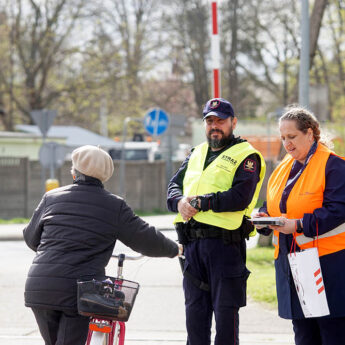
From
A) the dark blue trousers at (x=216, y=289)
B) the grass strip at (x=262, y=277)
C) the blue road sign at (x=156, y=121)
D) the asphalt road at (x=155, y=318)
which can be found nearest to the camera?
the dark blue trousers at (x=216, y=289)

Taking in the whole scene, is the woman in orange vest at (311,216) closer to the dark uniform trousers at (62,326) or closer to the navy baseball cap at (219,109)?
the navy baseball cap at (219,109)

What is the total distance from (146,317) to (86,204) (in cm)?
379

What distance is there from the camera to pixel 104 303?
4109mm

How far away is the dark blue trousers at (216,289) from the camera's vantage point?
4.95 m

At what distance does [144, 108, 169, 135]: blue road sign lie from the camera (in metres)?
21.0

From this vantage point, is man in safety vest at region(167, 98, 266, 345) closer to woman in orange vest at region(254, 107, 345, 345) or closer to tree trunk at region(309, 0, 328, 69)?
woman in orange vest at region(254, 107, 345, 345)

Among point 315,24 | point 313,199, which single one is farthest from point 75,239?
point 315,24

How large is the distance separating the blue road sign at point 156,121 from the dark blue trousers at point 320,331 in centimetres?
1662

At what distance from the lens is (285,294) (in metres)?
4.53

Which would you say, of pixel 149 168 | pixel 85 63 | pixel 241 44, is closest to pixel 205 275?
pixel 149 168

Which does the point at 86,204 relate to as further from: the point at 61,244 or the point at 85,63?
the point at 85,63

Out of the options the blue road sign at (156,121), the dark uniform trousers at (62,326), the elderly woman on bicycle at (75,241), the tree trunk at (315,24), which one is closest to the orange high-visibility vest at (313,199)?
the elderly woman on bicycle at (75,241)

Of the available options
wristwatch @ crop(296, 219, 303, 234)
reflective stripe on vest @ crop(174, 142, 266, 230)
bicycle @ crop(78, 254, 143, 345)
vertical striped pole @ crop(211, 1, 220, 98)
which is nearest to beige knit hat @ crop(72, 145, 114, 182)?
bicycle @ crop(78, 254, 143, 345)

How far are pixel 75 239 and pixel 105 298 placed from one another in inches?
14.6
